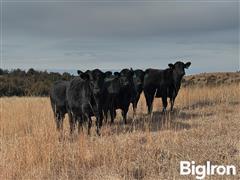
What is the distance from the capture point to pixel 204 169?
261 inches

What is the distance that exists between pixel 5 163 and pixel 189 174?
334 cm

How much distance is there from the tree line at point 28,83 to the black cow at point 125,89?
11637mm

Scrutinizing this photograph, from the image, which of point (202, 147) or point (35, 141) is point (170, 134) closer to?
point (202, 147)

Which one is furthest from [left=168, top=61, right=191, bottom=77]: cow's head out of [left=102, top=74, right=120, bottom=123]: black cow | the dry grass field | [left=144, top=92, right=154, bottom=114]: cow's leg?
the dry grass field

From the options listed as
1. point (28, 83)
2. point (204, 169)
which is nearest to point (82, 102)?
point (204, 169)

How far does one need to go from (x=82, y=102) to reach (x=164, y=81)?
18.3ft

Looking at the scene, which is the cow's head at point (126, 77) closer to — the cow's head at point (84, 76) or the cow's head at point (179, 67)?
the cow's head at point (84, 76)

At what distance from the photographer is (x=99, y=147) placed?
760cm

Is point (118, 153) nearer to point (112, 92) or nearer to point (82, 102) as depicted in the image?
point (82, 102)

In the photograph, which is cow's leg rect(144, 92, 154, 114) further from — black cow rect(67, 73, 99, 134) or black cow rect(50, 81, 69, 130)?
black cow rect(67, 73, 99, 134)

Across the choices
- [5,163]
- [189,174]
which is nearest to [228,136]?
[189,174]

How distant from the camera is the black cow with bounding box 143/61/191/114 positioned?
14.8 metres

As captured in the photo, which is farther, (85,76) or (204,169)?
(85,76)

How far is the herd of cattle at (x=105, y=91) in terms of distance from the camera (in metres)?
10.1
